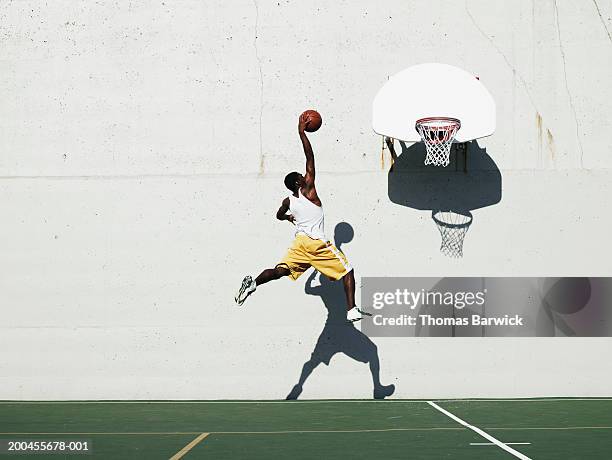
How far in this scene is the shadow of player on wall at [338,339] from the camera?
1045 cm

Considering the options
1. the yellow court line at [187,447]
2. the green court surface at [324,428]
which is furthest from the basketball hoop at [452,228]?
the yellow court line at [187,447]

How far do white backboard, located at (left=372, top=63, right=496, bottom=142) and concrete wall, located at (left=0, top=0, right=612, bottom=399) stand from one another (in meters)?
0.69

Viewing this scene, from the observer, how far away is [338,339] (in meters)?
10.5

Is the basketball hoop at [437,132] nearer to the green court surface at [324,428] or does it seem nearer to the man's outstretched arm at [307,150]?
the man's outstretched arm at [307,150]

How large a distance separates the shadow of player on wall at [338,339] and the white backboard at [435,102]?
147 centimetres

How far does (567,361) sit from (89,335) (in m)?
6.08

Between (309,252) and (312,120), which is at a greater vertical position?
(312,120)

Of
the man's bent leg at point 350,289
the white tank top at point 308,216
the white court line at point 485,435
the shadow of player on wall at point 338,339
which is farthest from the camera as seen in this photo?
the shadow of player on wall at point 338,339

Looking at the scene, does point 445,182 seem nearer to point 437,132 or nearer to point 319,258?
point 437,132

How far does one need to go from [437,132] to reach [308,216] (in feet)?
6.09

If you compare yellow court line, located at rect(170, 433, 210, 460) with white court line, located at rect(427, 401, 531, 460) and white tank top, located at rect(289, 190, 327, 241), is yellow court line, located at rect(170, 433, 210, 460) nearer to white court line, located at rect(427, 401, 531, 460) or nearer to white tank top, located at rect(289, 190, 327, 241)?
white court line, located at rect(427, 401, 531, 460)

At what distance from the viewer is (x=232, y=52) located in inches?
423

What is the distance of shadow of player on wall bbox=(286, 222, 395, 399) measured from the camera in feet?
34.3

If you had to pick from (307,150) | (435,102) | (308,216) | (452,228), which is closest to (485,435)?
(308,216)
